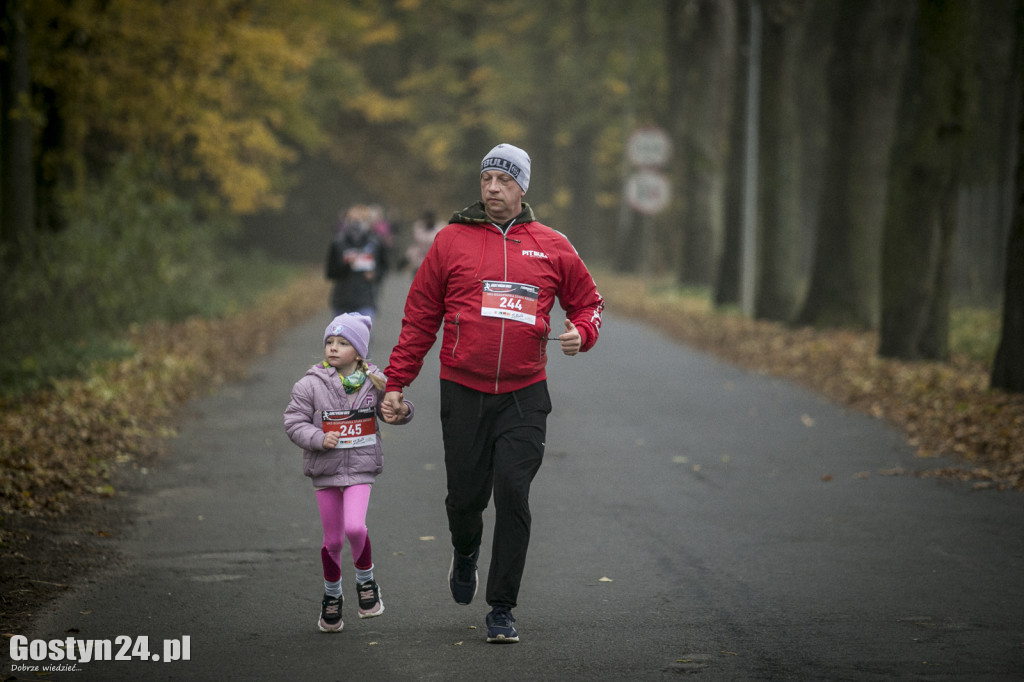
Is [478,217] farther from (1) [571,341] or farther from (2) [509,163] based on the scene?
(1) [571,341]

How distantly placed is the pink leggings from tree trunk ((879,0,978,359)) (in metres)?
12.1

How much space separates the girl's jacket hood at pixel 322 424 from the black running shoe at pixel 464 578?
1.94ft

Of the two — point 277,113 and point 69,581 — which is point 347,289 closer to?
point 69,581

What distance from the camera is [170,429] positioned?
12156 mm

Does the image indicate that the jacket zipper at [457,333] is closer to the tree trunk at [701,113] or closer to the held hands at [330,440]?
the held hands at [330,440]

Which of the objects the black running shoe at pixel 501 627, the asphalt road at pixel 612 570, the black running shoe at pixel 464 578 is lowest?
the asphalt road at pixel 612 570

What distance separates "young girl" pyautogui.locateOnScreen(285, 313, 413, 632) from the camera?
19.5 feet

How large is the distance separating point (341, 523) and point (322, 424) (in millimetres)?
465

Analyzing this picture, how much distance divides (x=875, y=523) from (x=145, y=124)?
1749 centimetres

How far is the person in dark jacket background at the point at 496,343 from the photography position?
229 inches

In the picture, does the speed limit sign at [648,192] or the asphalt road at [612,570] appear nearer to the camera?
the asphalt road at [612,570]

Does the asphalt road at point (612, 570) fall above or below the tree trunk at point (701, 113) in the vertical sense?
below

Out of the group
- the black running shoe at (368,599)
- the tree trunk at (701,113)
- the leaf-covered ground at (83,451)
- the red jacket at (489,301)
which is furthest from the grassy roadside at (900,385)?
the tree trunk at (701,113)

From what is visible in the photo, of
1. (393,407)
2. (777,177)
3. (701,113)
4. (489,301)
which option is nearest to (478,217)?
(489,301)
